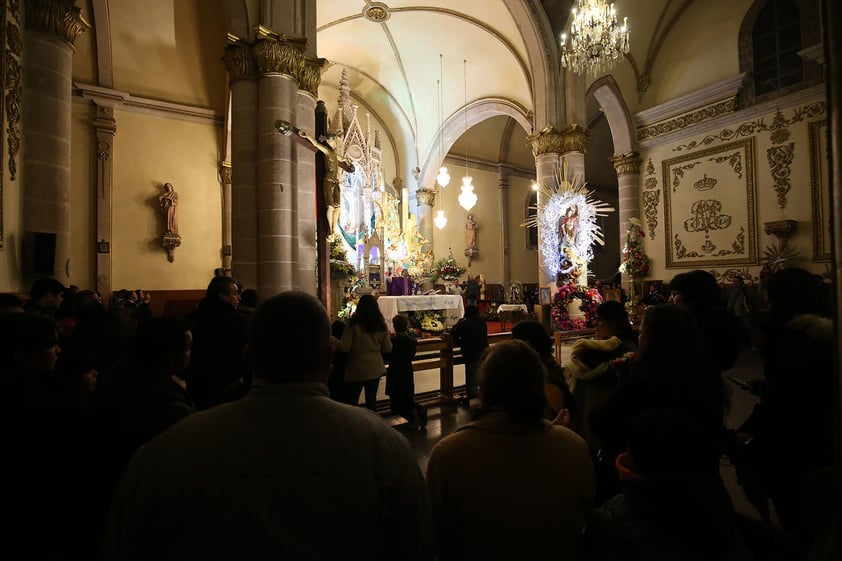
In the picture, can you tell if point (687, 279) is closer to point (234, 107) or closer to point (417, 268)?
point (234, 107)

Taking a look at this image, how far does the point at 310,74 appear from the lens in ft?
23.5

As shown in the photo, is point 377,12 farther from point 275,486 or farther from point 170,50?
point 275,486

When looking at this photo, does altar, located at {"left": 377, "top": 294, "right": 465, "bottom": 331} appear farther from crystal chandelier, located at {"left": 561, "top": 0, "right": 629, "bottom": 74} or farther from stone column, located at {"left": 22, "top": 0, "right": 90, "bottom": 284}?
crystal chandelier, located at {"left": 561, "top": 0, "right": 629, "bottom": 74}

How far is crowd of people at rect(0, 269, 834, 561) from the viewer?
3.00ft

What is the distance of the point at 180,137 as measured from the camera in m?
12.2

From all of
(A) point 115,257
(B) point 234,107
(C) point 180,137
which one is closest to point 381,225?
(C) point 180,137

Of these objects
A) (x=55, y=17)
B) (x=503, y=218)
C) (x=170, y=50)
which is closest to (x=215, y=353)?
(x=55, y=17)

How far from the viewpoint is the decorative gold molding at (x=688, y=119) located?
12.0 meters

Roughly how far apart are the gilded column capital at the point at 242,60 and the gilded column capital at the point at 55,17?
1.89 meters

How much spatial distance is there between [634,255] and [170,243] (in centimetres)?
1255

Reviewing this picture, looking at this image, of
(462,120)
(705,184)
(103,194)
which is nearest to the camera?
(103,194)

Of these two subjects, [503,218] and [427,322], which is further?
[503,218]

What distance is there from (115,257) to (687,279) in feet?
40.5

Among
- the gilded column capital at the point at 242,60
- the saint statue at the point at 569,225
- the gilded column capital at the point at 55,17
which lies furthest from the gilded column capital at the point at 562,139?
the gilded column capital at the point at 55,17
